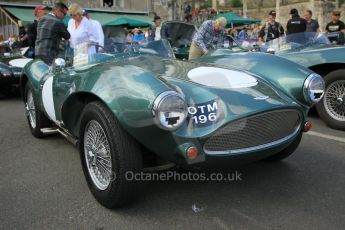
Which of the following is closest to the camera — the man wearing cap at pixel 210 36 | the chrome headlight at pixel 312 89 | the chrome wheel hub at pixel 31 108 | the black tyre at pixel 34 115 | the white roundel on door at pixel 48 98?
the chrome headlight at pixel 312 89

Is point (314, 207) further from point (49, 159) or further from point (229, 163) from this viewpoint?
point (49, 159)

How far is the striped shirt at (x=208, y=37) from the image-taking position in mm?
6965

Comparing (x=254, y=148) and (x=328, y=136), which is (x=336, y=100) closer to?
(x=328, y=136)

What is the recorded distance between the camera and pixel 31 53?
829cm

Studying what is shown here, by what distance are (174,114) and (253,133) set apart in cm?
59

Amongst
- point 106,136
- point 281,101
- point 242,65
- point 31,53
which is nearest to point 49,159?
point 106,136

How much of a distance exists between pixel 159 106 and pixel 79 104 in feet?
3.54

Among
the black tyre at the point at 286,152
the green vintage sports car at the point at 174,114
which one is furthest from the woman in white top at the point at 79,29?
the black tyre at the point at 286,152

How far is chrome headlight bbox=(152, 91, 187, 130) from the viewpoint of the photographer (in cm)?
232

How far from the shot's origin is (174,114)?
2338 millimetres

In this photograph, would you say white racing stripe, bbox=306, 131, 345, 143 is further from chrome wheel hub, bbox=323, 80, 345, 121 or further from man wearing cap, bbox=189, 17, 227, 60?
man wearing cap, bbox=189, 17, 227, 60

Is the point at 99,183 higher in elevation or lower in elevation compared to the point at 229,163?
lower

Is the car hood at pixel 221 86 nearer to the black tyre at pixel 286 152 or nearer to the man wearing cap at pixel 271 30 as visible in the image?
the black tyre at pixel 286 152

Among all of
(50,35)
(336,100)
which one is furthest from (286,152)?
(50,35)
